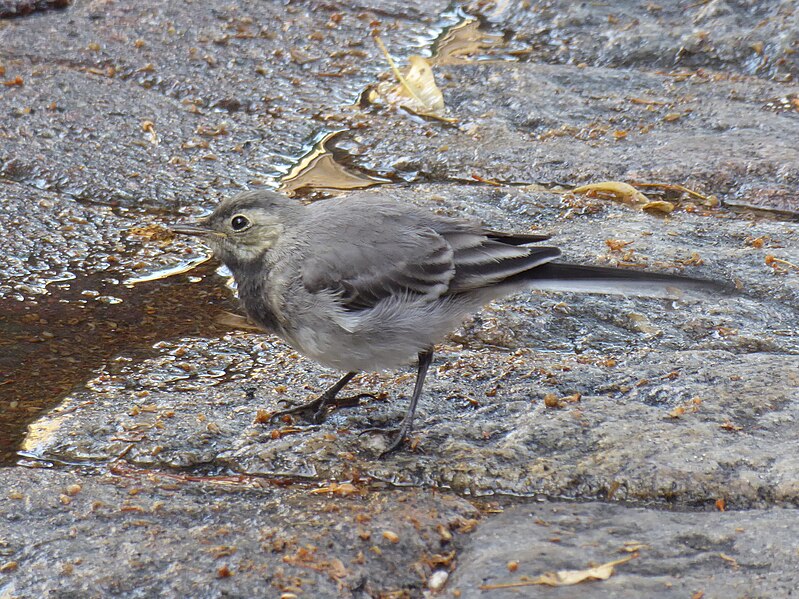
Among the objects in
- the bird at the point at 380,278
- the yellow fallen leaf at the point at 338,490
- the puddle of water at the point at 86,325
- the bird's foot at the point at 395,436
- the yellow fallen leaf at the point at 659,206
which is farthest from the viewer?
the yellow fallen leaf at the point at 659,206

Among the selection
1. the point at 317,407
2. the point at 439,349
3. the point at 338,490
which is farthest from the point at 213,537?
the point at 439,349

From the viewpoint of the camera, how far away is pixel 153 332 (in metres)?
4.45

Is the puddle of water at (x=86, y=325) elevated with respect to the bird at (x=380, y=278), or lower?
lower

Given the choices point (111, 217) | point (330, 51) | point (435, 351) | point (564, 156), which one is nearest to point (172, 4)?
point (330, 51)

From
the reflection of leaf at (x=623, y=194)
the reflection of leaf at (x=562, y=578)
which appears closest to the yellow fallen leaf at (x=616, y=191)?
the reflection of leaf at (x=623, y=194)

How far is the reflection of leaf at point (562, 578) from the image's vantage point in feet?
8.76

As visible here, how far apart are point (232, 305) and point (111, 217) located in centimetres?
100

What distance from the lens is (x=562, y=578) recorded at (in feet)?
8.81

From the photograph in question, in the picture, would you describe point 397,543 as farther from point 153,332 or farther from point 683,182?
point 683,182

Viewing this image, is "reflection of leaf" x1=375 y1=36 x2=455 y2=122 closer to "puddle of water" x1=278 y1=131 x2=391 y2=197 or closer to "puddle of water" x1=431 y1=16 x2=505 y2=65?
"puddle of water" x1=431 y1=16 x2=505 y2=65

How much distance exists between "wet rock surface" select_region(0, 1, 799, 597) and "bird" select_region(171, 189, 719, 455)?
1.02ft

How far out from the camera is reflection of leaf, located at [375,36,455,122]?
6.36 meters

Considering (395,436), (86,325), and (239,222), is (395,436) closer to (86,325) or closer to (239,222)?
(239,222)

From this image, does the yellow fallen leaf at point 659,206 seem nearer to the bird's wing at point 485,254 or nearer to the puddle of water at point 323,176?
the puddle of water at point 323,176
